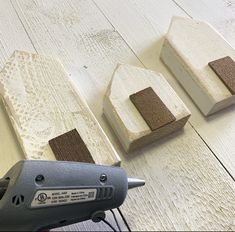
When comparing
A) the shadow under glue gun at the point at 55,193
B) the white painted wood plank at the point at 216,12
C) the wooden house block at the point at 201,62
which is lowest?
the shadow under glue gun at the point at 55,193

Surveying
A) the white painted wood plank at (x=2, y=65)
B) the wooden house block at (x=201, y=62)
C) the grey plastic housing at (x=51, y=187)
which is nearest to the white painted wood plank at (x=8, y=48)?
the white painted wood plank at (x=2, y=65)

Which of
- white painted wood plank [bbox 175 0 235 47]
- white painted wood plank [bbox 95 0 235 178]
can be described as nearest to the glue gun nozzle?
white painted wood plank [bbox 95 0 235 178]

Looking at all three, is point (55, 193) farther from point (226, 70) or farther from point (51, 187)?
point (226, 70)

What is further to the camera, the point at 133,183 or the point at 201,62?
the point at 201,62

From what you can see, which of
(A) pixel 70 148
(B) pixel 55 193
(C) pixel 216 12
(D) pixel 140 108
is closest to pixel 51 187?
(B) pixel 55 193

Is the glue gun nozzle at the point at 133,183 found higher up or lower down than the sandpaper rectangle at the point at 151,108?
lower down

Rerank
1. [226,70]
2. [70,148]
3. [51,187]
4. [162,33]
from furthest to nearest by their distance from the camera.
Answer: [162,33]
[226,70]
[70,148]
[51,187]

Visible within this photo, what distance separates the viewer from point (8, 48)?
2.19 ft

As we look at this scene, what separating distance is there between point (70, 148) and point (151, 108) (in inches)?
5.8

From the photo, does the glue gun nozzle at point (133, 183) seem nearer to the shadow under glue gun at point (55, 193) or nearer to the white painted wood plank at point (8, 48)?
the shadow under glue gun at point (55, 193)

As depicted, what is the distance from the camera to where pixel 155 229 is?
0.48m

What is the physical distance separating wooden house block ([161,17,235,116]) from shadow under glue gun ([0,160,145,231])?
246 mm

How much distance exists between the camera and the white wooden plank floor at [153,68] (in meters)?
0.50

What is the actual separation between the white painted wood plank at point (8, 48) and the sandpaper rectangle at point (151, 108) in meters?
0.20
